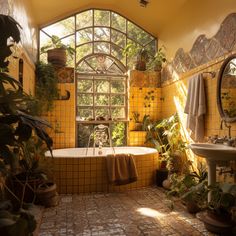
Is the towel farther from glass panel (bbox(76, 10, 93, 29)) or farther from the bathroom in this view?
glass panel (bbox(76, 10, 93, 29))

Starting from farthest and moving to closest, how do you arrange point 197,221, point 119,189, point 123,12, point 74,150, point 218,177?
point 123,12
point 74,150
point 119,189
point 218,177
point 197,221

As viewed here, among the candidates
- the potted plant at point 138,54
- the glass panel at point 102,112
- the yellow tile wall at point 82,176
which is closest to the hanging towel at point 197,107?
the yellow tile wall at point 82,176

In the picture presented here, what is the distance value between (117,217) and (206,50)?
2337 millimetres

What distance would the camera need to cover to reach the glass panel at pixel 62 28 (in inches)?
168

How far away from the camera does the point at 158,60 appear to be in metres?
4.33

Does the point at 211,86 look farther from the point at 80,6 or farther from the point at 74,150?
the point at 80,6

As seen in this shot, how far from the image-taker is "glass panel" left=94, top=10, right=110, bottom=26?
4445mm

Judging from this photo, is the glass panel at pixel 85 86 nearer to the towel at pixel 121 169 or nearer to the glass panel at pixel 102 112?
the glass panel at pixel 102 112

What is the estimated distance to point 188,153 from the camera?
347 cm

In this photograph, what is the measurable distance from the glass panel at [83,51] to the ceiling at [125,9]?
63 centimetres

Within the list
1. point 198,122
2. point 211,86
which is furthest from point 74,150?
point 211,86

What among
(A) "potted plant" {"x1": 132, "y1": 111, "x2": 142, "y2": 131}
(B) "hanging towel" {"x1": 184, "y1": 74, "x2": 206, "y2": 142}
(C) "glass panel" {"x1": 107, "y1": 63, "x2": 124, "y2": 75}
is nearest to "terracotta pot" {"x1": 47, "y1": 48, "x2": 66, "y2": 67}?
(C) "glass panel" {"x1": 107, "y1": 63, "x2": 124, "y2": 75}

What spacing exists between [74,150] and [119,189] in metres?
1.15

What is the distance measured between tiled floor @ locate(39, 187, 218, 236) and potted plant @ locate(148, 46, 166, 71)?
94.5 inches
